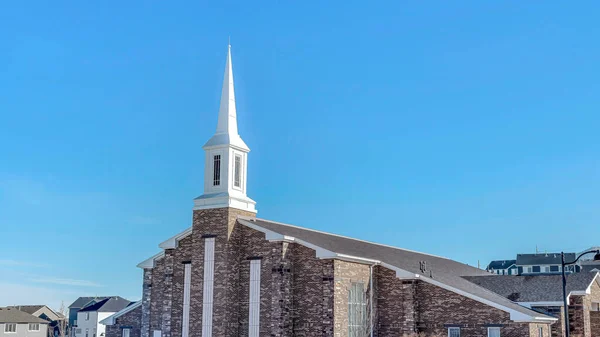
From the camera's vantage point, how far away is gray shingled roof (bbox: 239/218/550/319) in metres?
40.8

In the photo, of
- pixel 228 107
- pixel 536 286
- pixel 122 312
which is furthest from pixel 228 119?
pixel 536 286

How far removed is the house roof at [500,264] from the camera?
114025 mm

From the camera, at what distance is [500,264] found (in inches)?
4552

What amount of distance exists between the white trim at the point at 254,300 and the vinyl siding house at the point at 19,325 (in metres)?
52.5

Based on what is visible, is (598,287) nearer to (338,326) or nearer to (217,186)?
(338,326)

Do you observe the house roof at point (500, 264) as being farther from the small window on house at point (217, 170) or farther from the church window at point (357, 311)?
the small window on house at point (217, 170)

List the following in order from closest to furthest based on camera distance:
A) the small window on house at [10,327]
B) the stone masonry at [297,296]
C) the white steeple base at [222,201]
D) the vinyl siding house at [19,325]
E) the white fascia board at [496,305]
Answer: the white fascia board at [496,305], the stone masonry at [297,296], the white steeple base at [222,201], the small window on house at [10,327], the vinyl siding house at [19,325]

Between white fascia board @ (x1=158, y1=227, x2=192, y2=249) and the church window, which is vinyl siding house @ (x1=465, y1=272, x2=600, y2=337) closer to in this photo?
the church window

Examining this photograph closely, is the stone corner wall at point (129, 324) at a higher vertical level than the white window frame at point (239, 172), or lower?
lower

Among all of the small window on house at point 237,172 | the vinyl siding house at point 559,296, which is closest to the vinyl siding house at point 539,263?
the vinyl siding house at point 559,296

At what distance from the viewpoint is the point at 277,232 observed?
40219mm

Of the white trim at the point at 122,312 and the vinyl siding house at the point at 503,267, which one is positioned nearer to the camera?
the white trim at the point at 122,312

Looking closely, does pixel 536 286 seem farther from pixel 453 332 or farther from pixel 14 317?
pixel 14 317

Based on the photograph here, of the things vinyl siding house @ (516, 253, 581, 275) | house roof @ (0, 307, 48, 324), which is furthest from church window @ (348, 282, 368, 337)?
vinyl siding house @ (516, 253, 581, 275)
